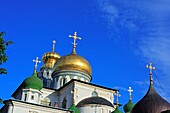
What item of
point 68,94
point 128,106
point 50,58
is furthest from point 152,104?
point 50,58

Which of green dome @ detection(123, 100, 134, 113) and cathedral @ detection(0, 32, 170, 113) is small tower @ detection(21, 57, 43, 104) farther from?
green dome @ detection(123, 100, 134, 113)

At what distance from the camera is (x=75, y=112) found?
17750 millimetres

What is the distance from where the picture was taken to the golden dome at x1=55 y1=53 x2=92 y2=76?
23.2m

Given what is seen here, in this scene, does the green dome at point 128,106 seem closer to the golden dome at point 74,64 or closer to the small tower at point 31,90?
the golden dome at point 74,64

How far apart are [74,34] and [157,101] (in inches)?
616

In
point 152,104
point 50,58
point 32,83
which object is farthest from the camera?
point 50,58

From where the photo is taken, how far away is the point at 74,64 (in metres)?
23.2

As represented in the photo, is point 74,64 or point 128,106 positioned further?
point 128,106

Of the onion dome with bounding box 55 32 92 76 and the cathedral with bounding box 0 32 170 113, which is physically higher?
the onion dome with bounding box 55 32 92 76

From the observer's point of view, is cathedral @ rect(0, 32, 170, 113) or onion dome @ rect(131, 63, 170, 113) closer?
onion dome @ rect(131, 63, 170, 113)

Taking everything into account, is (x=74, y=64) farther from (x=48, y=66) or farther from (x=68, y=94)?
(x=48, y=66)

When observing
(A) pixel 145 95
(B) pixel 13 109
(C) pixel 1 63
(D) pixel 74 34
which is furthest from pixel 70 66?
(C) pixel 1 63

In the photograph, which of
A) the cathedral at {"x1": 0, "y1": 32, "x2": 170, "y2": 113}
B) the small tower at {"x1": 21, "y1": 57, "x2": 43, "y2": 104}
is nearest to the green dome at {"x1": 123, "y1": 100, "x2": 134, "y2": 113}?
the cathedral at {"x1": 0, "y1": 32, "x2": 170, "y2": 113}

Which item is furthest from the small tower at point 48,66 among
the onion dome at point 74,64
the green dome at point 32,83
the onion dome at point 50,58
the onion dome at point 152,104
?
the onion dome at point 152,104
